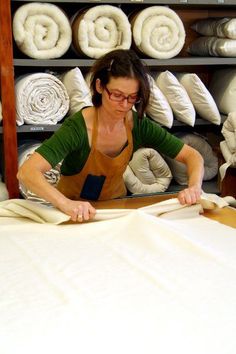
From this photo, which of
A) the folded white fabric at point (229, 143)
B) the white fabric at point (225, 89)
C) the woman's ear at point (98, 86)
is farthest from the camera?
the white fabric at point (225, 89)

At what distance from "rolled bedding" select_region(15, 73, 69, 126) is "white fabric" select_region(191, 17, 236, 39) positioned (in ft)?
2.98

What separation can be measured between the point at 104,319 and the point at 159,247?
0.38 m

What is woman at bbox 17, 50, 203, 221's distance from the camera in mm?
1498

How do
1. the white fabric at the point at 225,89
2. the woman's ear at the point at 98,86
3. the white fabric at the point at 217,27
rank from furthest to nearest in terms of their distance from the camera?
the white fabric at the point at 225,89, the white fabric at the point at 217,27, the woman's ear at the point at 98,86

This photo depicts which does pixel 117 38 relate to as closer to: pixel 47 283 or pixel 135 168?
pixel 135 168

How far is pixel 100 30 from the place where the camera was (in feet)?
7.70

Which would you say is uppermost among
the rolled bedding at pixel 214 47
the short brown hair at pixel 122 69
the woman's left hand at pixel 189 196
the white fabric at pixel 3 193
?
the rolled bedding at pixel 214 47

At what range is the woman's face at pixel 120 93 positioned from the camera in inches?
60.7

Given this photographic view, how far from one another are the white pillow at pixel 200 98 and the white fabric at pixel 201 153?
16 centimetres

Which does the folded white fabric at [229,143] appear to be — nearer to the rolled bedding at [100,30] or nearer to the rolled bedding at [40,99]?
the rolled bedding at [100,30]

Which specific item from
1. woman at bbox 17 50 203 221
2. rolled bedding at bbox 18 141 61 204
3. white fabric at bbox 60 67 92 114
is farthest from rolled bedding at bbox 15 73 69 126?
woman at bbox 17 50 203 221

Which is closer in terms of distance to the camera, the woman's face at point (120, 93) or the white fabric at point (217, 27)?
the woman's face at point (120, 93)

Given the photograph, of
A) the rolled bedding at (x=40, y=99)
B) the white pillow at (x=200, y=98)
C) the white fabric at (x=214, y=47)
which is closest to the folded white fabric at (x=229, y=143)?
the white pillow at (x=200, y=98)

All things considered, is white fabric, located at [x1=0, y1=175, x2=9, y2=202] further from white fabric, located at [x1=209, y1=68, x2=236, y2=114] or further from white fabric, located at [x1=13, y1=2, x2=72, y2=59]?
white fabric, located at [x1=209, y1=68, x2=236, y2=114]
